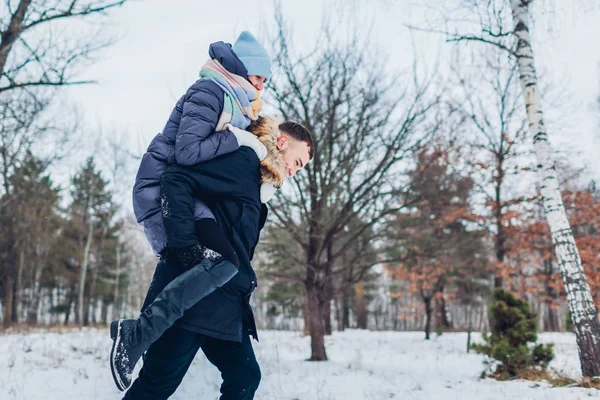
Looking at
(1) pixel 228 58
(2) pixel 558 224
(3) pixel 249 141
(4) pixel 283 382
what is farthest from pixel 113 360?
(2) pixel 558 224

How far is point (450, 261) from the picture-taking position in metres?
11.6

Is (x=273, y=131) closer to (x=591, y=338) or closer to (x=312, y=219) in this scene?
(x=591, y=338)

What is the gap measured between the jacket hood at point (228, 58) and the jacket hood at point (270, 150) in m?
0.25

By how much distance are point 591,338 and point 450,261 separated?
21.8 ft

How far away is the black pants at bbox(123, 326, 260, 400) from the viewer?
1.71 meters

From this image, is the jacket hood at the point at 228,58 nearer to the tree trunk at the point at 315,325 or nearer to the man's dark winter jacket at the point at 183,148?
the man's dark winter jacket at the point at 183,148

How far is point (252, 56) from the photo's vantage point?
206 centimetres

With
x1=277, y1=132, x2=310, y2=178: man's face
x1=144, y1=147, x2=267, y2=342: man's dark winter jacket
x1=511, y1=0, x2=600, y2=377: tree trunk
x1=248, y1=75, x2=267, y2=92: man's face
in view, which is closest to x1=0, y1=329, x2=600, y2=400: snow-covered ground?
x1=511, y1=0, x2=600, y2=377: tree trunk

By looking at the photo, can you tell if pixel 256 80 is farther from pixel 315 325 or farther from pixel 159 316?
pixel 315 325

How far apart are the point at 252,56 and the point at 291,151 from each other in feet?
1.66

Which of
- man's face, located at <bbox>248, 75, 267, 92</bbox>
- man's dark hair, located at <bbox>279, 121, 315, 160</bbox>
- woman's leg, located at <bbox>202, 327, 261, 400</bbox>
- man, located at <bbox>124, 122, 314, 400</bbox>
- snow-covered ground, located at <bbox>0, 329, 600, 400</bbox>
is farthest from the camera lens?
snow-covered ground, located at <bbox>0, 329, 600, 400</bbox>

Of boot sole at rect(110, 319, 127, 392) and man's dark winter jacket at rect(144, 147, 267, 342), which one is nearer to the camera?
boot sole at rect(110, 319, 127, 392)

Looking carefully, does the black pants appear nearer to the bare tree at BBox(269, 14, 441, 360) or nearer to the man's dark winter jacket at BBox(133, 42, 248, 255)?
the man's dark winter jacket at BBox(133, 42, 248, 255)

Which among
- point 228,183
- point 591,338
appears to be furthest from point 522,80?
point 228,183
